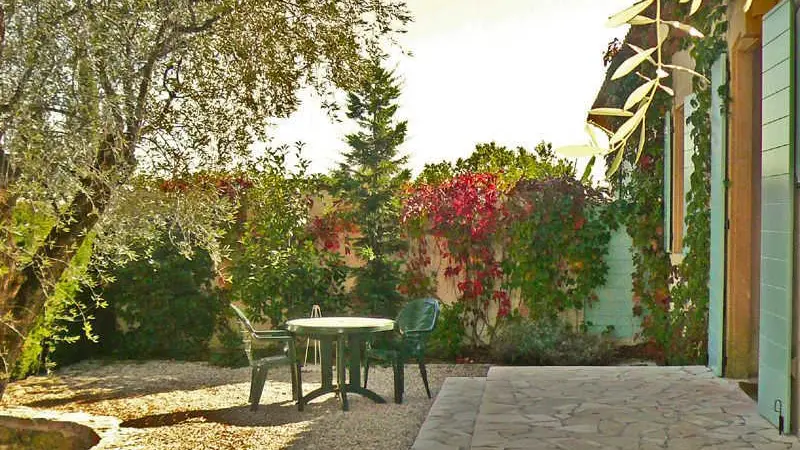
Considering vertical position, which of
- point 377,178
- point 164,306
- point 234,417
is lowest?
point 234,417

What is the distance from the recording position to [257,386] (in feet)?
23.2

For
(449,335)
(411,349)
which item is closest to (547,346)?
(449,335)

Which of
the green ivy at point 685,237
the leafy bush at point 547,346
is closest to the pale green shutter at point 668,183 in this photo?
the green ivy at point 685,237

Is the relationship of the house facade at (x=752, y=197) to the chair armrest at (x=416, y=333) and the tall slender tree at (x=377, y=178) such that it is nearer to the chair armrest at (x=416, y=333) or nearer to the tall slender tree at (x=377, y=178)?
the chair armrest at (x=416, y=333)

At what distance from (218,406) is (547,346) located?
137 inches

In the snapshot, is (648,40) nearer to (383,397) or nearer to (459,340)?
(459,340)

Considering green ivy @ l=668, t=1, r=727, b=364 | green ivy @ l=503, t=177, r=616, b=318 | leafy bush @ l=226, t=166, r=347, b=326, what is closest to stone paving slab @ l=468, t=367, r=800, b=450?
green ivy @ l=668, t=1, r=727, b=364

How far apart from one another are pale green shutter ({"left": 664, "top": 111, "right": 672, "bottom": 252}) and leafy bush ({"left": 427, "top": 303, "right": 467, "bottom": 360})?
251cm

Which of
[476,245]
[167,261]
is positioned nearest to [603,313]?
[476,245]

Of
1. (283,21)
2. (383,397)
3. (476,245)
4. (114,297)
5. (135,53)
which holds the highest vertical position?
(283,21)

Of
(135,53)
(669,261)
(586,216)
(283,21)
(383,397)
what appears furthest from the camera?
(586,216)

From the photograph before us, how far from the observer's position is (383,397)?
24.5 ft

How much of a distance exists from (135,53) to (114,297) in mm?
5614

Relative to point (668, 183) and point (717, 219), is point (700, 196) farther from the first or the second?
point (668, 183)
